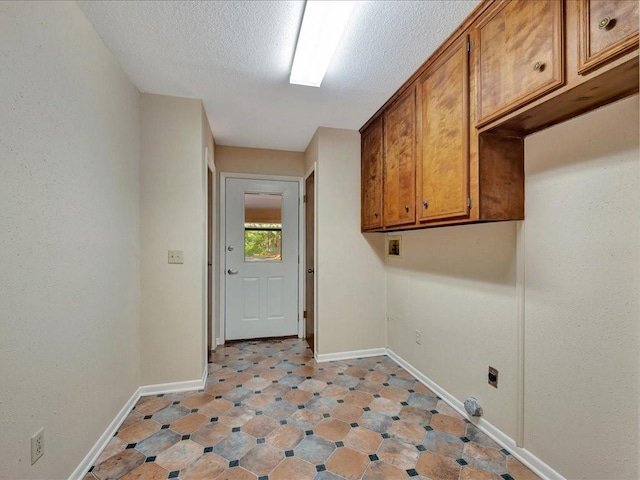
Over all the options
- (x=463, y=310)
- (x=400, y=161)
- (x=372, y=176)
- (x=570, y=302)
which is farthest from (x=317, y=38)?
(x=463, y=310)

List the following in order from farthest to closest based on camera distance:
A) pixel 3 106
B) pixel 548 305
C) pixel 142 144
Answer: pixel 142 144
pixel 548 305
pixel 3 106

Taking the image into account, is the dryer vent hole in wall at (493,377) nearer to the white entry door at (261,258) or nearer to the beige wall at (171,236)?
the beige wall at (171,236)

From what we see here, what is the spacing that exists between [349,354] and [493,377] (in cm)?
150

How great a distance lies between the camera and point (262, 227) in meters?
3.66

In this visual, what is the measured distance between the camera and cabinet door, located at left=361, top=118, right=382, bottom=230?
270cm

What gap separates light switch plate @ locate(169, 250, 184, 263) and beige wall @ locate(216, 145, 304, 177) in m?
1.47

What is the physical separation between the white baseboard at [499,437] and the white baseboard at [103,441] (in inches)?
88.7

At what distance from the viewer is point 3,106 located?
1057mm

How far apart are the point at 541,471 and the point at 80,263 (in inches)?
102

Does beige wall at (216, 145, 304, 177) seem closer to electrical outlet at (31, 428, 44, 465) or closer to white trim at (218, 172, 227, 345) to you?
white trim at (218, 172, 227, 345)

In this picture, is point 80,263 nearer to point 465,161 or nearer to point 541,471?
point 465,161

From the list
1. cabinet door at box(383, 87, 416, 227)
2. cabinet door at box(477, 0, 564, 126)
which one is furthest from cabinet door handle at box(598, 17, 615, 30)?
cabinet door at box(383, 87, 416, 227)

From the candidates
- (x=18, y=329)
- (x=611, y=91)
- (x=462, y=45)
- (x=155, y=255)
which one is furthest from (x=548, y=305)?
(x=155, y=255)

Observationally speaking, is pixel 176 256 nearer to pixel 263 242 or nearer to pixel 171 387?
pixel 171 387
